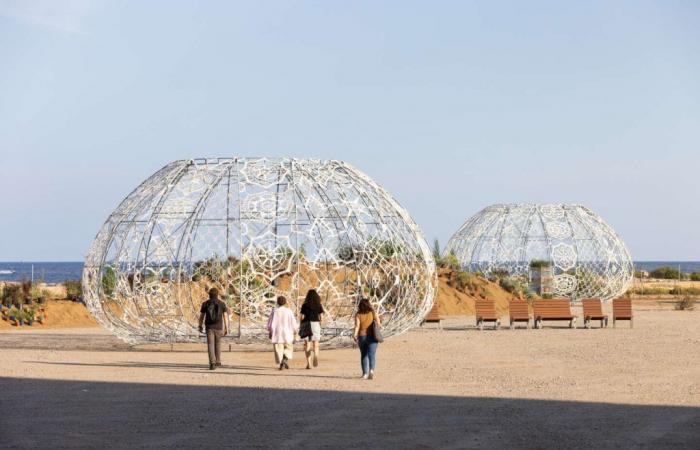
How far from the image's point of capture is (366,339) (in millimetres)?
16609

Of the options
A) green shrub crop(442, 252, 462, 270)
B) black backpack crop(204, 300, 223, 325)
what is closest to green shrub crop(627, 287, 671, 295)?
green shrub crop(442, 252, 462, 270)

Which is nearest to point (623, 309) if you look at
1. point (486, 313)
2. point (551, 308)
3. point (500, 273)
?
point (551, 308)

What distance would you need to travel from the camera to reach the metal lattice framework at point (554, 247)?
141ft

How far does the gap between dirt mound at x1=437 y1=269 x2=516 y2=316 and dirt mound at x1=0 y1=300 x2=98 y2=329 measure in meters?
→ 11.2

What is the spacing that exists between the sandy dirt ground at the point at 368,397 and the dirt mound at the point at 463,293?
14603 mm

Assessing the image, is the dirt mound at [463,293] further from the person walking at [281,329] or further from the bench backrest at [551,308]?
the person walking at [281,329]

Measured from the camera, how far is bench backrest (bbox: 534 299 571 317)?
28.9 m

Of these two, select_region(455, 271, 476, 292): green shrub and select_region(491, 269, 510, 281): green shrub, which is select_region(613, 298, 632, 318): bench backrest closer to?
select_region(455, 271, 476, 292): green shrub

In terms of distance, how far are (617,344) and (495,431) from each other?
11.8m

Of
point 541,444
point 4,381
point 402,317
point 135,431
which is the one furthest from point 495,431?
point 402,317

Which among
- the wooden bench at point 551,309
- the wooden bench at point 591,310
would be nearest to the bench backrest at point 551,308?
the wooden bench at point 551,309

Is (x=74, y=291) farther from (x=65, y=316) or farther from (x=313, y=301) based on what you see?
(x=313, y=301)

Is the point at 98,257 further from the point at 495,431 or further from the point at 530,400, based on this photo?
the point at 495,431

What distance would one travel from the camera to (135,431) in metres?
11.6
